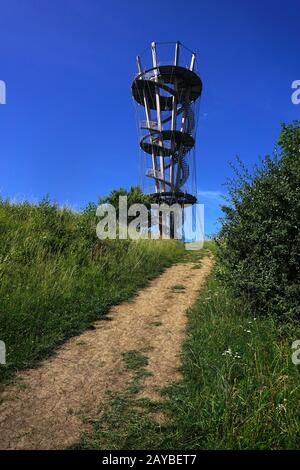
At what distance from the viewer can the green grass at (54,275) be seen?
7013 millimetres

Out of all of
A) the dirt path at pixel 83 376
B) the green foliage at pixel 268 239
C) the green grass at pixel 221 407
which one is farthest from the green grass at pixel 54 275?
the green foliage at pixel 268 239

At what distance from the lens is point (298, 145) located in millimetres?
8516

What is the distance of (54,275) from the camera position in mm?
9797

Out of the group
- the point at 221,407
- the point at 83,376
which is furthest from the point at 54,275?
the point at 221,407

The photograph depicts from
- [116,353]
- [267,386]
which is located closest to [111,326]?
[116,353]

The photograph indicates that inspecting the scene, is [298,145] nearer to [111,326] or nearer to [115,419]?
[111,326]

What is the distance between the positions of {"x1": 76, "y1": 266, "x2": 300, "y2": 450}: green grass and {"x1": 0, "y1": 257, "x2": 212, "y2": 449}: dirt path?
317 millimetres

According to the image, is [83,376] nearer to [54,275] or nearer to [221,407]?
[221,407]

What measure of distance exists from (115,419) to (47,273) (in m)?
5.46

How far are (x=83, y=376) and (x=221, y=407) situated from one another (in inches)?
91.5

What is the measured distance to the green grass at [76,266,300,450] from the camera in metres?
4.16

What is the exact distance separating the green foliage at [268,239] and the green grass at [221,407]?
122 centimetres

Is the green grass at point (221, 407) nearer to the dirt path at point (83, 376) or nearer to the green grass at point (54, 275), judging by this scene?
the dirt path at point (83, 376)

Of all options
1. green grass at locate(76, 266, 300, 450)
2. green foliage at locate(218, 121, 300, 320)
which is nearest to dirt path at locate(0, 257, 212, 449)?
green grass at locate(76, 266, 300, 450)
